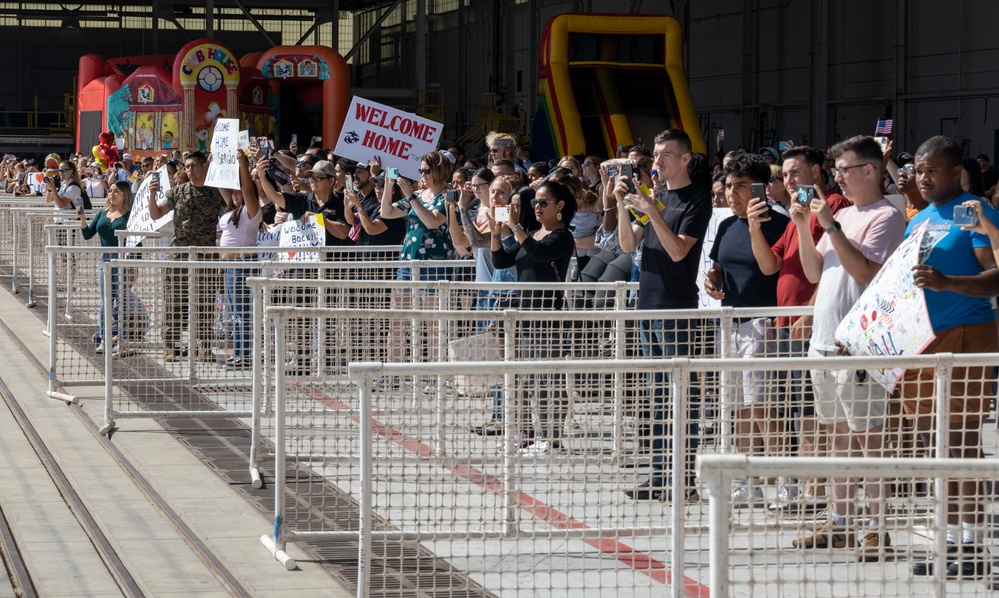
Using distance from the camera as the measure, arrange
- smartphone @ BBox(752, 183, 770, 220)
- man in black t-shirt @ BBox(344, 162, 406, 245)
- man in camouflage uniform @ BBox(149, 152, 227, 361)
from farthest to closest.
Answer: man in black t-shirt @ BBox(344, 162, 406, 245) → man in camouflage uniform @ BBox(149, 152, 227, 361) → smartphone @ BBox(752, 183, 770, 220)

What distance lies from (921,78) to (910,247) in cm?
2773

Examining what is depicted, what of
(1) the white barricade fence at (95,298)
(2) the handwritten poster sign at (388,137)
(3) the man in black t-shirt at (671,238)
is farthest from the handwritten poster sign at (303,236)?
(3) the man in black t-shirt at (671,238)

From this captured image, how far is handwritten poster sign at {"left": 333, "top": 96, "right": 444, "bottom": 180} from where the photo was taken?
1045 centimetres

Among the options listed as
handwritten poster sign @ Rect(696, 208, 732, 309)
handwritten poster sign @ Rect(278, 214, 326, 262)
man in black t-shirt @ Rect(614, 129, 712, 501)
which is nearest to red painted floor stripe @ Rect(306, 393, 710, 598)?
man in black t-shirt @ Rect(614, 129, 712, 501)

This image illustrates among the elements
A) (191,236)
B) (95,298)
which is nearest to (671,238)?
(191,236)

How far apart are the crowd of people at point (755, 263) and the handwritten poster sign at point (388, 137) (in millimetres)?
156

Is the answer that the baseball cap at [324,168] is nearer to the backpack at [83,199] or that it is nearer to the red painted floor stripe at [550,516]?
the red painted floor stripe at [550,516]

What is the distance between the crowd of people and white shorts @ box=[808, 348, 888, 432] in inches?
0.5

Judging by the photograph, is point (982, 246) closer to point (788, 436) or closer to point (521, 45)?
point (788, 436)

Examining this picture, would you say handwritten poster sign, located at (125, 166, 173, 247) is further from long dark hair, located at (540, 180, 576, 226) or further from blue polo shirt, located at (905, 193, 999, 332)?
blue polo shirt, located at (905, 193, 999, 332)

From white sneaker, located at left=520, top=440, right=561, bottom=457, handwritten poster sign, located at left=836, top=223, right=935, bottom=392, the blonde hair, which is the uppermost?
the blonde hair

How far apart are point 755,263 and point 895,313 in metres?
1.41

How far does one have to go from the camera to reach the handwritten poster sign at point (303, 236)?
34.0 ft

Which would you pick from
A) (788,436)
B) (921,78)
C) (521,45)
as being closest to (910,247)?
(788,436)
